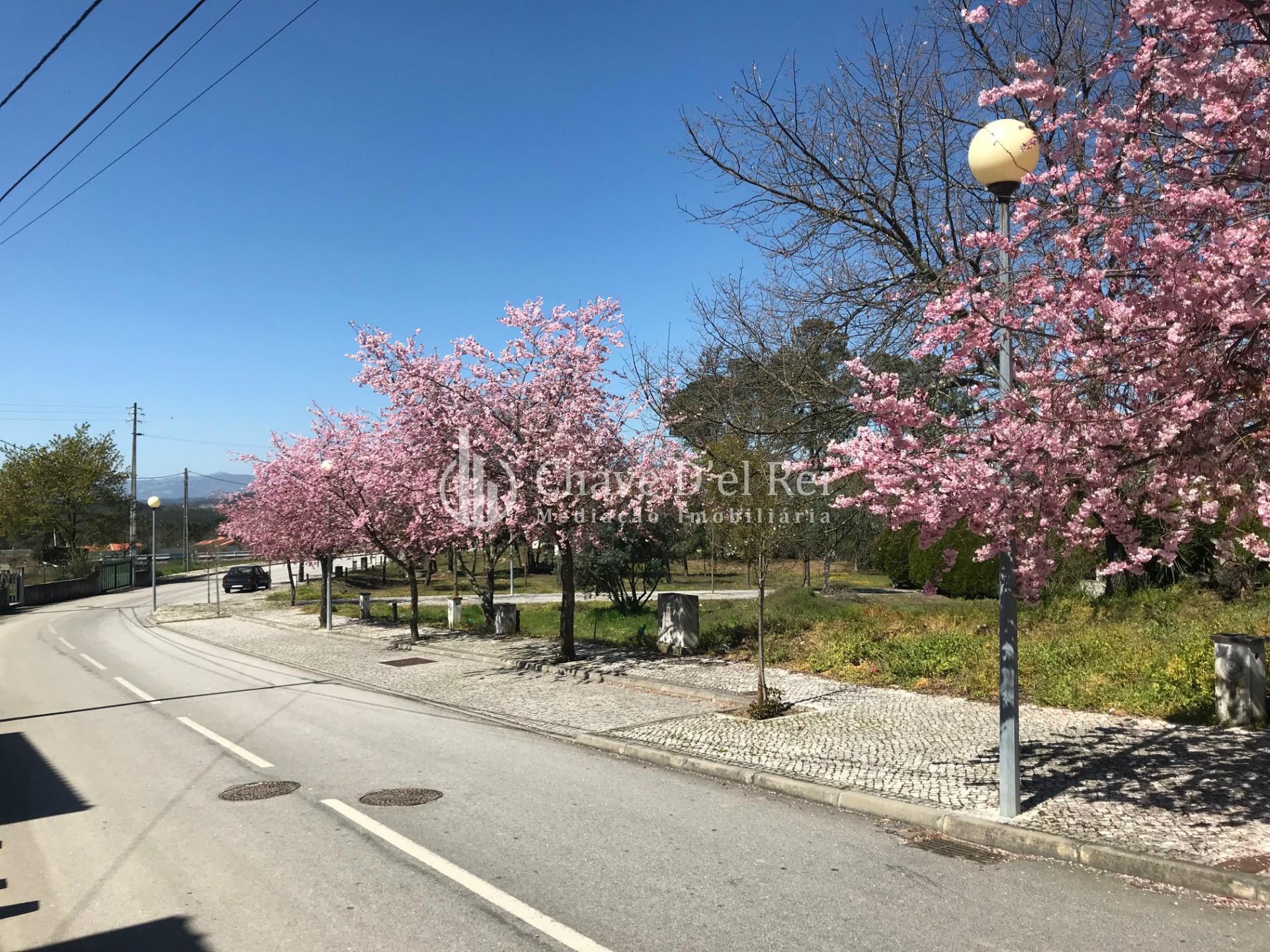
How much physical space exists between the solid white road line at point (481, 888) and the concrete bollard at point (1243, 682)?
24.4 feet

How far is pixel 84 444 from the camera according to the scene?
5444 cm

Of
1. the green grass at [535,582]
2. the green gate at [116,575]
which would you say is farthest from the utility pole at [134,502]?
the green grass at [535,582]

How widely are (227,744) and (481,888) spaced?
5715mm

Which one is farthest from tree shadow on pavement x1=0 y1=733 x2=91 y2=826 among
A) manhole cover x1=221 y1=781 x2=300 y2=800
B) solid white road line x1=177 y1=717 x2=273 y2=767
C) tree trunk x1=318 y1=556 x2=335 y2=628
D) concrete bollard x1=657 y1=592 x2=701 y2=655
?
tree trunk x1=318 y1=556 x2=335 y2=628

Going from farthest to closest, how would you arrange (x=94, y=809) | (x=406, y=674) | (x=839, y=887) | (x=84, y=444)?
1. (x=84, y=444)
2. (x=406, y=674)
3. (x=94, y=809)
4. (x=839, y=887)

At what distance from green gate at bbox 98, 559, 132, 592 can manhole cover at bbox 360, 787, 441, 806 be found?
48.7m

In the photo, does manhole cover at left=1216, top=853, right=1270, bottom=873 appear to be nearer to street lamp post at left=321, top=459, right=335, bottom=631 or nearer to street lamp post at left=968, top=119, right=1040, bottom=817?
street lamp post at left=968, top=119, right=1040, bottom=817

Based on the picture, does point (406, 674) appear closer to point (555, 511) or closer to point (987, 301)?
point (555, 511)

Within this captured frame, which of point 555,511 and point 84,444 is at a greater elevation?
point 84,444

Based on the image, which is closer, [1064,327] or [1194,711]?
[1064,327]

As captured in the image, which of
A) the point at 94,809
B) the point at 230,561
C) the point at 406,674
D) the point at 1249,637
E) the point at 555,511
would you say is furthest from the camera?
the point at 230,561

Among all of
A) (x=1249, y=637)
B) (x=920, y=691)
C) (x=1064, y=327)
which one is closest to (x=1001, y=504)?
(x=1064, y=327)

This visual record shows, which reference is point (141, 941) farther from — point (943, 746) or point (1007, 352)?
point (943, 746)

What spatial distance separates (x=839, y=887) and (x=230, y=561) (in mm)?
87756
